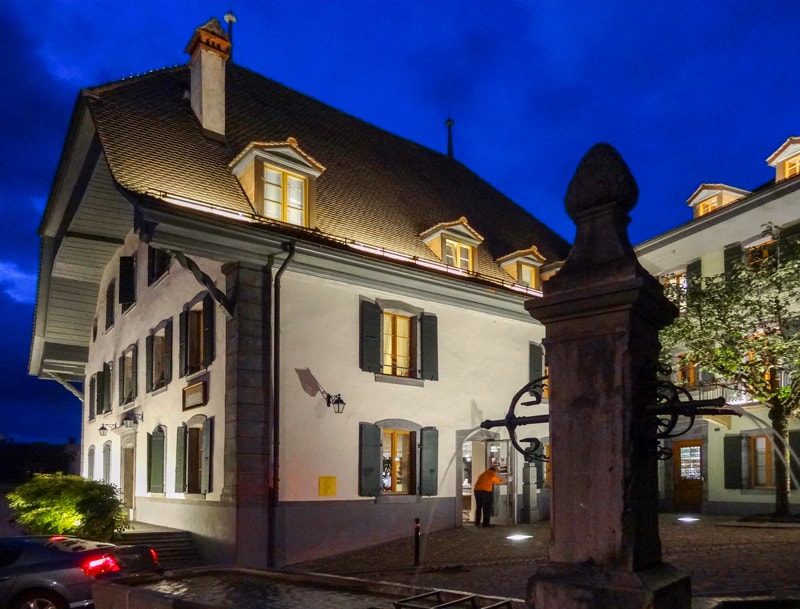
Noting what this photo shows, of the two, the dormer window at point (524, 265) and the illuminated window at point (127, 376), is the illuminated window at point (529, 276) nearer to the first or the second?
the dormer window at point (524, 265)

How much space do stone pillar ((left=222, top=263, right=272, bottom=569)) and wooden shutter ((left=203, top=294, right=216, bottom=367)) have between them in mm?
838

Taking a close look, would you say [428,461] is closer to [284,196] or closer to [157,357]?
[284,196]

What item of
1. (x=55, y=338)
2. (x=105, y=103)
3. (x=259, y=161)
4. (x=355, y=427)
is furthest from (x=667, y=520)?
(x=55, y=338)

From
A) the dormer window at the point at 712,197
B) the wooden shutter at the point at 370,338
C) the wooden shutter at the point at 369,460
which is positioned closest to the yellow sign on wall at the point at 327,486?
the wooden shutter at the point at 369,460

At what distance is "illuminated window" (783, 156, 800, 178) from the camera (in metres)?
21.6

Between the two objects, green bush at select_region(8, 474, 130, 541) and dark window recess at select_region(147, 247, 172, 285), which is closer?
green bush at select_region(8, 474, 130, 541)

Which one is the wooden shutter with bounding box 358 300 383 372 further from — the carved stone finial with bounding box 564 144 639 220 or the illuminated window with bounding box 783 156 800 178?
the illuminated window with bounding box 783 156 800 178

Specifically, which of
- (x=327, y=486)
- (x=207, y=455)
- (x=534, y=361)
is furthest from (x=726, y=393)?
(x=207, y=455)

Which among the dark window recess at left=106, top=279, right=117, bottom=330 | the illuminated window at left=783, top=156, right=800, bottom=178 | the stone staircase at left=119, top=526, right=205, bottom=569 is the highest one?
the illuminated window at left=783, top=156, right=800, bottom=178

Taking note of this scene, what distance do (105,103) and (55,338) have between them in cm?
1475

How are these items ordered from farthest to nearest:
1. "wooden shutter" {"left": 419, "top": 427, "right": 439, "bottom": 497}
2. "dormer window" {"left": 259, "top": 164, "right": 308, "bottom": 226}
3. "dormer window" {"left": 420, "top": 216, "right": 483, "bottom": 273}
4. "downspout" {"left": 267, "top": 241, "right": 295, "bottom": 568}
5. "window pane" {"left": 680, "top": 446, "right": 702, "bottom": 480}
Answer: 1. "window pane" {"left": 680, "top": 446, "right": 702, "bottom": 480}
2. "dormer window" {"left": 420, "top": 216, "right": 483, "bottom": 273}
3. "wooden shutter" {"left": 419, "top": 427, "right": 439, "bottom": 497}
4. "dormer window" {"left": 259, "top": 164, "right": 308, "bottom": 226}
5. "downspout" {"left": 267, "top": 241, "right": 295, "bottom": 568}

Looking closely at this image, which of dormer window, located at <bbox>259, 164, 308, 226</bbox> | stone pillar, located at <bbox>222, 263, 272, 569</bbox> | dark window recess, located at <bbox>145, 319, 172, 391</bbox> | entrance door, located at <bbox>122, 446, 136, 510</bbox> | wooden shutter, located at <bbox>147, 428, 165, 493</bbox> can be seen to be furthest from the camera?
entrance door, located at <bbox>122, 446, 136, 510</bbox>

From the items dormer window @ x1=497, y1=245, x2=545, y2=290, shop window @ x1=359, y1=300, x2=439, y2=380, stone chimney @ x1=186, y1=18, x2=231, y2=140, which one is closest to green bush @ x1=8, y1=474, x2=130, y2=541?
shop window @ x1=359, y1=300, x2=439, y2=380

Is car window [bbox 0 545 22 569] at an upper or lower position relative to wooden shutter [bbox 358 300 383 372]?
lower
